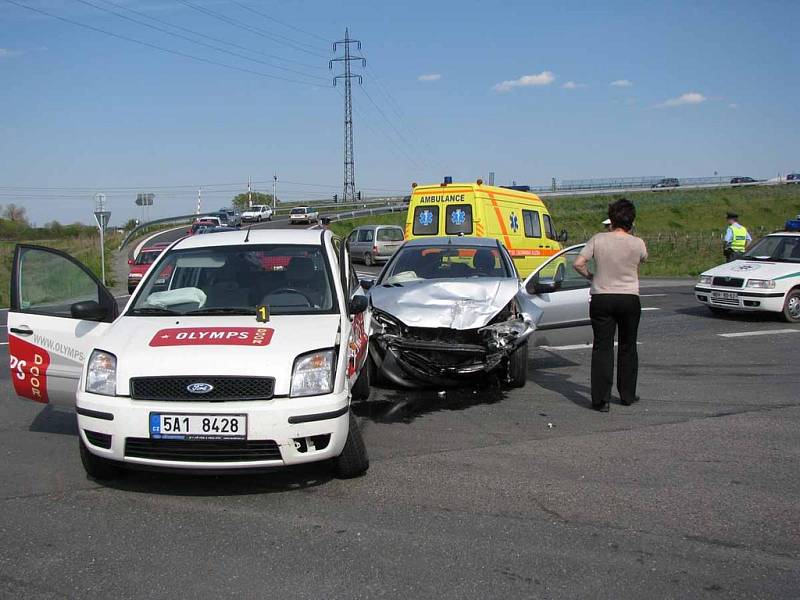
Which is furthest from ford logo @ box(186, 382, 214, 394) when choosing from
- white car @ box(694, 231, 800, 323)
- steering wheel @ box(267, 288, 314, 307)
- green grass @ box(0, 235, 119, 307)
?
white car @ box(694, 231, 800, 323)

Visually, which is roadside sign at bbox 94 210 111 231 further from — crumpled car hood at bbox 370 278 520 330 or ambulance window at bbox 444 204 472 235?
crumpled car hood at bbox 370 278 520 330

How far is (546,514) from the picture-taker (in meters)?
4.52

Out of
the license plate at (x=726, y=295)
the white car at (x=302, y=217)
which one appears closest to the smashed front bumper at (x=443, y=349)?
the license plate at (x=726, y=295)

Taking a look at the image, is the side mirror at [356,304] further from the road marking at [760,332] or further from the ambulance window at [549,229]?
the ambulance window at [549,229]

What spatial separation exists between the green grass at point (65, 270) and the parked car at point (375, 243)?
390 inches

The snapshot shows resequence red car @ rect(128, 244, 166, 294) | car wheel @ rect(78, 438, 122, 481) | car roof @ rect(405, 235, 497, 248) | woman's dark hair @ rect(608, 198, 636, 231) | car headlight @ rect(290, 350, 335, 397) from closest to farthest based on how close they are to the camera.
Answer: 1. car headlight @ rect(290, 350, 335, 397)
2. car wheel @ rect(78, 438, 122, 481)
3. woman's dark hair @ rect(608, 198, 636, 231)
4. car roof @ rect(405, 235, 497, 248)
5. red car @ rect(128, 244, 166, 294)

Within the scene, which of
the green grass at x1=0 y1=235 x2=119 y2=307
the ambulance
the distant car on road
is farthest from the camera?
the distant car on road

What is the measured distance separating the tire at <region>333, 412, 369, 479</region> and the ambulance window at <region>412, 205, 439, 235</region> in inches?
451

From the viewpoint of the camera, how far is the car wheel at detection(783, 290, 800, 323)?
12984mm

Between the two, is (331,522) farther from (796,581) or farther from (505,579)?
(796,581)

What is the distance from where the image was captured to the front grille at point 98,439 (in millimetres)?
4633

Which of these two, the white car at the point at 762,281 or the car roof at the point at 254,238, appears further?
the white car at the point at 762,281

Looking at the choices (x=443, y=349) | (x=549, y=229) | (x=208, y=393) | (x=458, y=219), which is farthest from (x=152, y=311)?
(x=549, y=229)

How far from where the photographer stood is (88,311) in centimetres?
568
